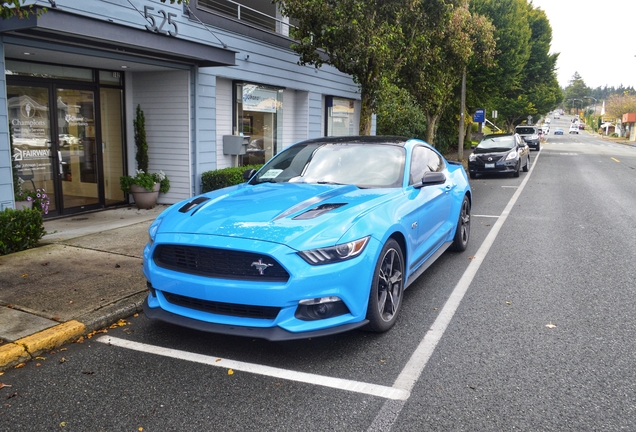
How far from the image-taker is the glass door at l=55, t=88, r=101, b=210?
955 cm

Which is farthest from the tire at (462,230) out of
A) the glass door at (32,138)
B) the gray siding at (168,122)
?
the glass door at (32,138)

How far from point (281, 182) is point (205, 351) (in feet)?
6.62

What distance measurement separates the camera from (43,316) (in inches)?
185

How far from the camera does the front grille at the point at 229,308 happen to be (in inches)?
150

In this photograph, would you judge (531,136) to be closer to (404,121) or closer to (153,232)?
(404,121)

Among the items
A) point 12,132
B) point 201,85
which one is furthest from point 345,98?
point 12,132

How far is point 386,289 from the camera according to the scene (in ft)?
14.8

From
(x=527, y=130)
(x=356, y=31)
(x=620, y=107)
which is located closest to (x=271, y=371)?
(x=356, y=31)

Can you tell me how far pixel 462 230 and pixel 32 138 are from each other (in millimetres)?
7046

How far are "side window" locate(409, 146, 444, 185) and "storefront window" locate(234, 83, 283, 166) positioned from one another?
7.08m

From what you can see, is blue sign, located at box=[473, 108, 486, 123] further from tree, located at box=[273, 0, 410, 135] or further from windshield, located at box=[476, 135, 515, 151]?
tree, located at box=[273, 0, 410, 135]

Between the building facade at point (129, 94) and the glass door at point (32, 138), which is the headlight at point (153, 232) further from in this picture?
the glass door at point (32, 138)

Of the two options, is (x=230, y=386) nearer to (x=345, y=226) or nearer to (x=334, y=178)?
(x=345, y=226)

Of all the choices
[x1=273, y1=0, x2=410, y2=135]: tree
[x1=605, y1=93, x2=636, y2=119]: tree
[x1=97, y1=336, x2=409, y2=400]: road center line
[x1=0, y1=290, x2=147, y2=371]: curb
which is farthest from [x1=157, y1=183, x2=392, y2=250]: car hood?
[x1=605, y1=93, x2=636, y2=119]: tree
